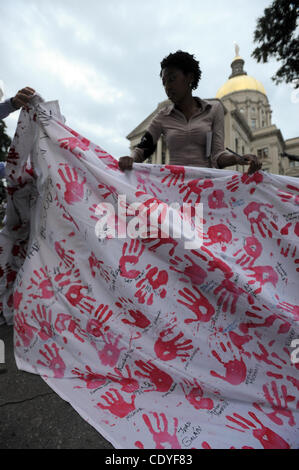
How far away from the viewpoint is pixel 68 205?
1587 millimetres

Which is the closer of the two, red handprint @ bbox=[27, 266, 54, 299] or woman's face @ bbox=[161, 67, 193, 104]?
red handprint @ bbox=[27, 266, 54, 299]

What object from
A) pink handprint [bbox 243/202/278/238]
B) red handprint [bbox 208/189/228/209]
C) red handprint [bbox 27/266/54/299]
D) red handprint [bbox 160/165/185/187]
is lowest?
red handprint [bbox 27/266/54/299]

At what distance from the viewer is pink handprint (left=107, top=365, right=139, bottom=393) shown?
4.04 ft

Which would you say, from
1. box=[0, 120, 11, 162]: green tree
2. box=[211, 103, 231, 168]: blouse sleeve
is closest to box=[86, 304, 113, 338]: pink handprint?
box=[211, 103, 231, 168]: blouse sleeve

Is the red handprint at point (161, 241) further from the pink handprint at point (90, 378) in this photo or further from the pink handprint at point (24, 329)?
the pink handprint at point (24, 329)

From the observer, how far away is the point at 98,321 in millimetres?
1390

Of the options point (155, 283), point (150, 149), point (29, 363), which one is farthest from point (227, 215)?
point (29, 363)

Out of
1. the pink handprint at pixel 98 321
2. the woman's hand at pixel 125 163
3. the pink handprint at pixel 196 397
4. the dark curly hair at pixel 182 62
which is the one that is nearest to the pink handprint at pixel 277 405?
the pink handprint at pixel 196 397

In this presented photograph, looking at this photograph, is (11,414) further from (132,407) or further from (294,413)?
(294,413)

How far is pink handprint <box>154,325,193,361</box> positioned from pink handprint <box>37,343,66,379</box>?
538 mm

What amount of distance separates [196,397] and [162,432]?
0.22m

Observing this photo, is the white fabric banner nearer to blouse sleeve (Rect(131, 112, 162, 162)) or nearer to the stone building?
blouse sleeve (Rect(131, 112, 162, 162))

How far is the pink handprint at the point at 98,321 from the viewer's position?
137cm

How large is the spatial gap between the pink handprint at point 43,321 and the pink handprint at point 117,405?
506mm
